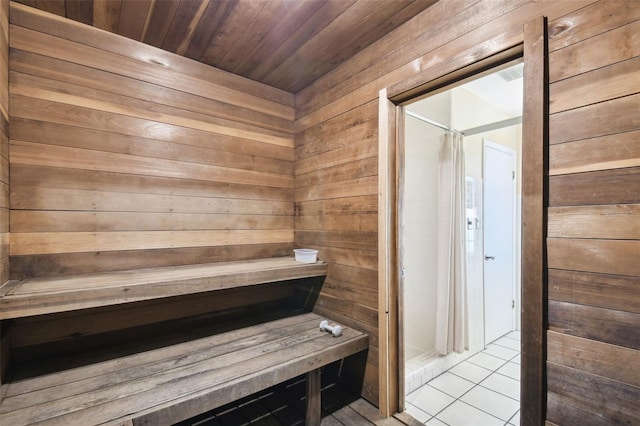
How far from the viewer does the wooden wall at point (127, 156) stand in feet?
5.36

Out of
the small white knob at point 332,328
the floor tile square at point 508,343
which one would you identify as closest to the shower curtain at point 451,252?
the floor tile square at point 508,343

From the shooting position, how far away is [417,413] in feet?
6.77

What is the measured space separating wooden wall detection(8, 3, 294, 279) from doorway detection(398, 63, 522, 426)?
1316 millimetres

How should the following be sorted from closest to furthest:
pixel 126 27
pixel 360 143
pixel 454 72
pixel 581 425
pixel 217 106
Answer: pixel 581 425 < pixel 454 72 < pixel 126 27 < pixel 360 143 < pixel 217 106

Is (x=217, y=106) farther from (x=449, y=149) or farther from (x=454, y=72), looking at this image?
(x=449, y=149)

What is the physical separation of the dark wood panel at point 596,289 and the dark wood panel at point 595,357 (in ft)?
0.46

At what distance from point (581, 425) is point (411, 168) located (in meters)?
2.07

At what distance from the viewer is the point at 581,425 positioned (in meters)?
1.10

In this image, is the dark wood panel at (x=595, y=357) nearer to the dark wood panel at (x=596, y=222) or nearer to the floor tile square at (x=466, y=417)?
the dark wood panel at (x=596, y=222)

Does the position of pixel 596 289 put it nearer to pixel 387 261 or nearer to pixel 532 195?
Answer: pixel 532 195

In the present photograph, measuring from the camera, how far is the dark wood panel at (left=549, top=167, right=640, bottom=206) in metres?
1.02

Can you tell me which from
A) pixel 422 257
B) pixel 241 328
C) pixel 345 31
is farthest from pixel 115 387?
pixel 422 257

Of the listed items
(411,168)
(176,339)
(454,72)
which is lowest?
(176,339)

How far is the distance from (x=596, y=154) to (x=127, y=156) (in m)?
2.37
